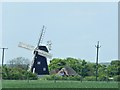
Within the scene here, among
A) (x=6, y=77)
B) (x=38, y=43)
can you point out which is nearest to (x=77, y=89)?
(x=6, y=77)

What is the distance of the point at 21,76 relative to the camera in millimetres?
46750

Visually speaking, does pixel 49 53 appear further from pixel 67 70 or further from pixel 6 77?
pixel 6 77

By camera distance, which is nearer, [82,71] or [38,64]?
[38,64]

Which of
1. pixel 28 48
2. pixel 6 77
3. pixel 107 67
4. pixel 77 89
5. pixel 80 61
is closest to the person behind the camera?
pixel 77 89

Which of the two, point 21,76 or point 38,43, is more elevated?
point 38,43

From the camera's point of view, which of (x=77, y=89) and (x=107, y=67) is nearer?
(x=77, y=89)

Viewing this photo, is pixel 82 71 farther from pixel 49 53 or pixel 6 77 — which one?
pixel 6 77

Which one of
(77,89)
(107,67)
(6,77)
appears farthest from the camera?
(107,67)

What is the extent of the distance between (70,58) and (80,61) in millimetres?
4647

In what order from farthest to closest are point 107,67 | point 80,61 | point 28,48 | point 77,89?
point 80,61 < point 107,67 < point 28,48 < point 77,89

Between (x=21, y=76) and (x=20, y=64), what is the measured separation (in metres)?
29.9

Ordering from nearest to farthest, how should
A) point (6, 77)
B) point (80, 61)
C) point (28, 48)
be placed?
point (6, 77), point (28, 48), point (80, 61)

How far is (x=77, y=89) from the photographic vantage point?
2173 cm

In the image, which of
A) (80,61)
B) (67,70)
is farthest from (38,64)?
(80,61)
